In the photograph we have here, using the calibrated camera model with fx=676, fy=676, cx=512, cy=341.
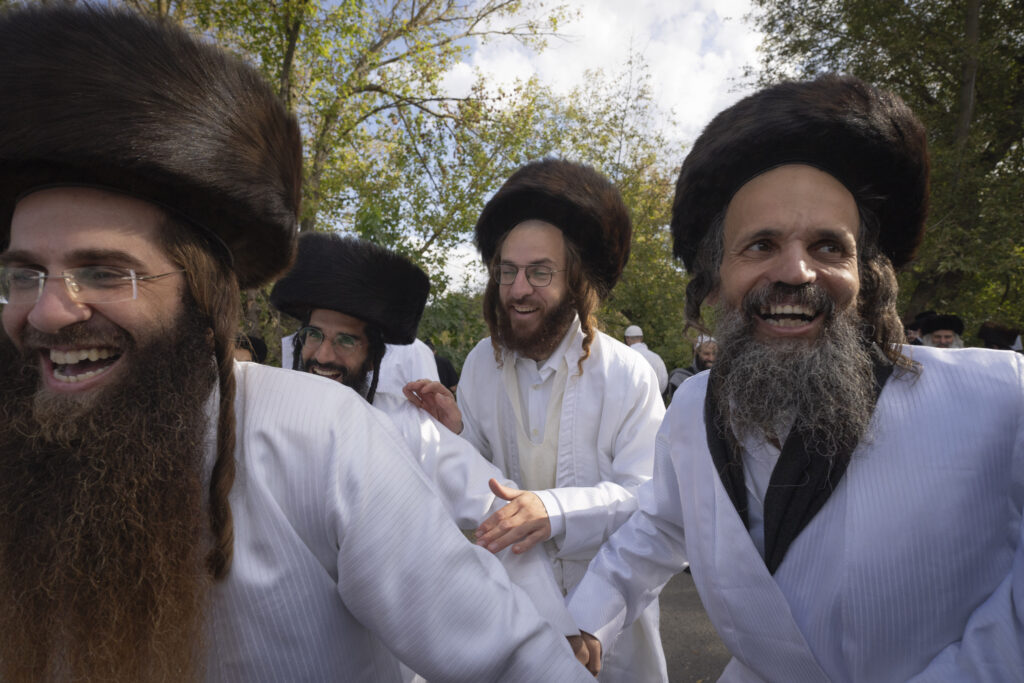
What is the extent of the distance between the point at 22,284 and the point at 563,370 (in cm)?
224

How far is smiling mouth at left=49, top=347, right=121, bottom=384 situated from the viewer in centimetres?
151

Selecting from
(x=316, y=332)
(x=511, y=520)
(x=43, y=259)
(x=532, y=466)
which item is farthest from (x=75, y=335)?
(x=532, y=466)

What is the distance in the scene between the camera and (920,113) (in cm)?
1474

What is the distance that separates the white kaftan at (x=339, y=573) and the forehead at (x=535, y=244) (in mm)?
1925

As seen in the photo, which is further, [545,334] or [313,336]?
[545,334]

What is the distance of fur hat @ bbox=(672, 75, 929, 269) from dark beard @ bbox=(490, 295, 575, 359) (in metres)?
1.34

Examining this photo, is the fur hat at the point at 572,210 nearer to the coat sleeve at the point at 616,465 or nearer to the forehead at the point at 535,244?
the forehead at the point at 535,244

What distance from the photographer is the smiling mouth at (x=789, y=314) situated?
1.88 m

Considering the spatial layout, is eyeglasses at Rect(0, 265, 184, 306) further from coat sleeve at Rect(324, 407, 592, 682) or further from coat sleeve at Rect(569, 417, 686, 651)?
coat sleeve at Rect(569, 417, 686, 651)

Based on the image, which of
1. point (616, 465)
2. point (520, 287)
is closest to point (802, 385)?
point (616, 465)

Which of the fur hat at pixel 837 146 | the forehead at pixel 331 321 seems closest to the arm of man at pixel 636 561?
the fur hat at pixel 837 146

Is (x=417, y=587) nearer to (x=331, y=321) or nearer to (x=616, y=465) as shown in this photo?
(x=616, y=465)

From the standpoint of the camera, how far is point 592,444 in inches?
123

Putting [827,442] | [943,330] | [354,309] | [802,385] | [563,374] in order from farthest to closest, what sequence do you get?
[943,330], [563,374], [354,309], [802,385], [827,442]
